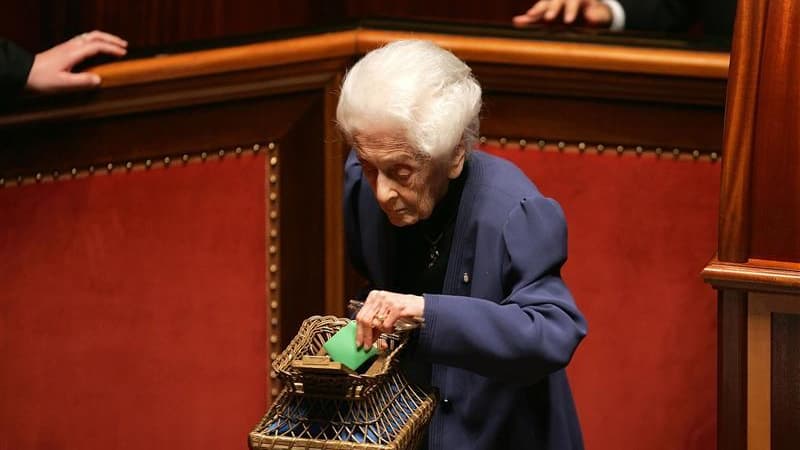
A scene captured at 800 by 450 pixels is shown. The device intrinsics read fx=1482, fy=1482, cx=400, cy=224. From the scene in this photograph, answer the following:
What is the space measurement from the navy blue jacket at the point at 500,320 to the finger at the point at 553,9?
1118mm

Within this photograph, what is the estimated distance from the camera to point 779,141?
A: 2.46m

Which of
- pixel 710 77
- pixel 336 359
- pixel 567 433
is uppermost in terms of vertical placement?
pixel 710 77

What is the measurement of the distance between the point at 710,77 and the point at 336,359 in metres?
1.41

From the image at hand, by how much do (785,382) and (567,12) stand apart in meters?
1.44

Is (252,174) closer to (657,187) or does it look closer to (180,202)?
(180,202)

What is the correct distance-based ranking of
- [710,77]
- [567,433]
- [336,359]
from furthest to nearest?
[710,77] → [567,433] → [336,359]

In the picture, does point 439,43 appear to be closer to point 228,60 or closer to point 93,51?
point 228,60

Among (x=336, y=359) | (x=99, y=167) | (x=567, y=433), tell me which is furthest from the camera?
(x=99, y=167)

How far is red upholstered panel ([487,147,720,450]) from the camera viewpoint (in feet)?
11.2

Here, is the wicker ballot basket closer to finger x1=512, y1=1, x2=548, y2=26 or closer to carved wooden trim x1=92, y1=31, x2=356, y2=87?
carved wooden trim x1=92, y1=31, x2=356, y2=87

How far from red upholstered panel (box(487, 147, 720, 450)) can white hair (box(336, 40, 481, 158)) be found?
100 centimetres

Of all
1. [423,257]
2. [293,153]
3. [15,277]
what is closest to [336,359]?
[423,257]

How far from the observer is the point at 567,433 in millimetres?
2586

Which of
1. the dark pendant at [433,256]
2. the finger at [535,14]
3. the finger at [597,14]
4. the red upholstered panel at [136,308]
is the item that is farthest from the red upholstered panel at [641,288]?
the dark pendant at [433,256]
